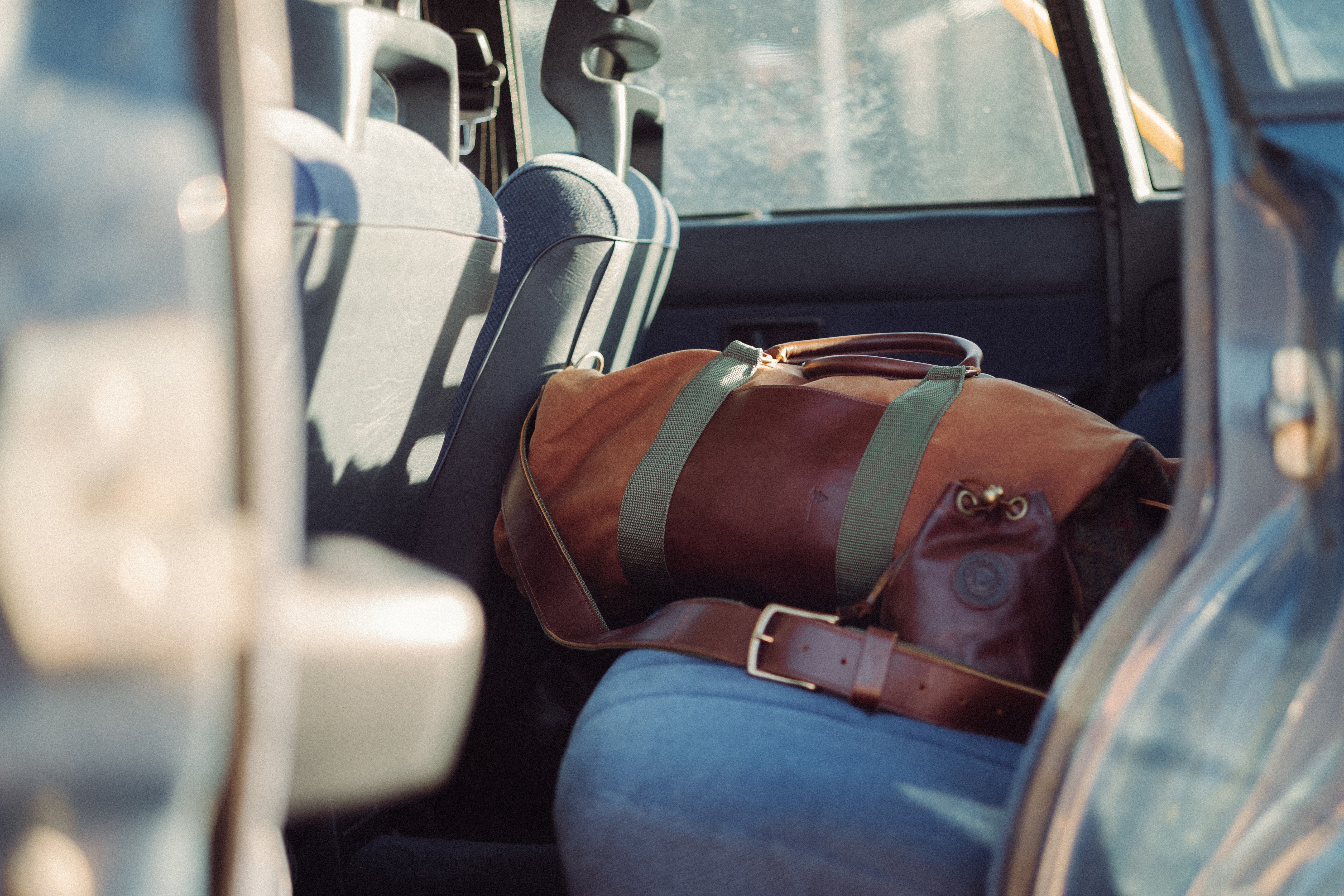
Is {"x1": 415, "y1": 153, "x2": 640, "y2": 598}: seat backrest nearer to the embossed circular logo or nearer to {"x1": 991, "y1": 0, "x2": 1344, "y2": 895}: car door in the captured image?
the embossed circular logo

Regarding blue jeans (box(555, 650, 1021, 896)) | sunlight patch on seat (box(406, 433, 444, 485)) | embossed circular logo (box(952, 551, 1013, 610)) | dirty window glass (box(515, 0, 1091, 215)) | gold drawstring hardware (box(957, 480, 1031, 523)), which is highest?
dirty window glass (box(515, 0, 1091, 215))

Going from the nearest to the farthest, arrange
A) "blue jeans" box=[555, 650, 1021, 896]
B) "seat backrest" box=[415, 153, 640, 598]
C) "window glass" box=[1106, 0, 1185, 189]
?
1. "blue jeans" box=[555, 650, 1021, 896]
2. "seat backrest" box=[415, 153, 640, 598]
3. "window glass" box=[1106, 0, 1185, 189]

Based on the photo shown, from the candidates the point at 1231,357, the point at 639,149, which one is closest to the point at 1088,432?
the point at 1231,357

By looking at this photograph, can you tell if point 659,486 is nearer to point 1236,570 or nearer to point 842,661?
point 842,661

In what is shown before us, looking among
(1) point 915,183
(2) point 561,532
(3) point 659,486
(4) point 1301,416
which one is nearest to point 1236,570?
(4) point 1301,416

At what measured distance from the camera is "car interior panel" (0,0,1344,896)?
42cm

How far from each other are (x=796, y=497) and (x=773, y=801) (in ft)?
1.07

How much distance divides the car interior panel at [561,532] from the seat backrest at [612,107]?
3.4 inches

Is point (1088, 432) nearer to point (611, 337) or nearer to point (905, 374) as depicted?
point (905, 374)

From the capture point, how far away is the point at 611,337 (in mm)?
1282

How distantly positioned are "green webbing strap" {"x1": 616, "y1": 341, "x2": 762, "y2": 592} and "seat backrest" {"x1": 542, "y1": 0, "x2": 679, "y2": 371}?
372 mm

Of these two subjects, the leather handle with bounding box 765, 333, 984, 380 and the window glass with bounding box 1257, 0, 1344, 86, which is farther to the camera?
the leather handle with bounding box 765, 333, 984, 380

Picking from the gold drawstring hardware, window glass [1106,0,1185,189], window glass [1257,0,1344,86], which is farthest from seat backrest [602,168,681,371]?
window glass [1106,0,1185,189]

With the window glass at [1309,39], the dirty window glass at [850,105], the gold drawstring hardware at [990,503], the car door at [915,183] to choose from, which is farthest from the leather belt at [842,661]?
the dirty window glass at [850,105]
